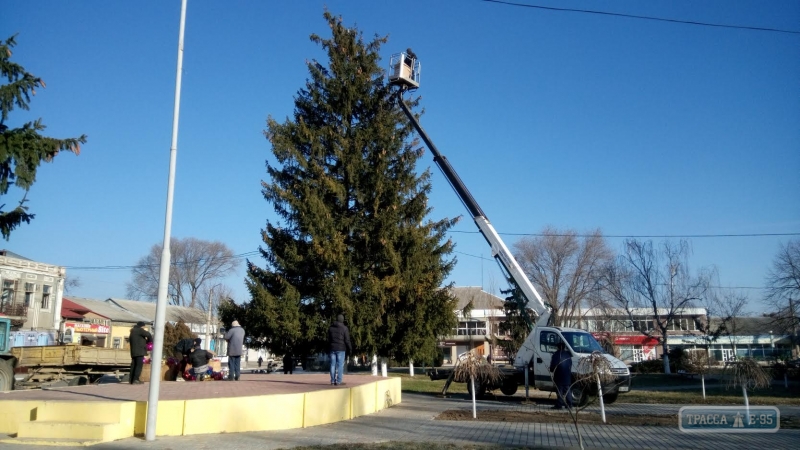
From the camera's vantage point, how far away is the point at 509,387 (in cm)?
2156

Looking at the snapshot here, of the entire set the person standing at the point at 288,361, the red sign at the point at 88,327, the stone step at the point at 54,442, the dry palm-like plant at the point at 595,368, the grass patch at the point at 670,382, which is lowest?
the grass patch at the point at 670,382

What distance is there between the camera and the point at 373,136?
26.4 meters

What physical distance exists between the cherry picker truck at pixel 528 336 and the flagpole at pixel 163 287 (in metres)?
9.22

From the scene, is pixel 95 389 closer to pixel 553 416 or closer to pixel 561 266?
pixel 553 416

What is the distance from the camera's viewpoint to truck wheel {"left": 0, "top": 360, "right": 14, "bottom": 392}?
1923 centimetres

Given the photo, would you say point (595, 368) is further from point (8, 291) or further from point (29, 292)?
point (29, 292)

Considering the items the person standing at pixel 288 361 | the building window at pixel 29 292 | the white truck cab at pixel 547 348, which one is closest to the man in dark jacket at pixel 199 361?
the person standing at pixel 288 361

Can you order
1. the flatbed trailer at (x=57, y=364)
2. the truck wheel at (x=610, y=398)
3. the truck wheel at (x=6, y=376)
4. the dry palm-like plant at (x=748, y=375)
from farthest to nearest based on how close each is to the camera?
the flatbed trailer at (x=57, y=364)
the truck wheel at (x=6, y=376)
the truck wheel at (x=610, y=398)
the dry palm-like plant at (x=748, y=375)

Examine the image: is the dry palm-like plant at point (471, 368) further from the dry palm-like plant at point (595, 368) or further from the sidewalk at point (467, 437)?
the dry palm-like plant at point (595, 368)

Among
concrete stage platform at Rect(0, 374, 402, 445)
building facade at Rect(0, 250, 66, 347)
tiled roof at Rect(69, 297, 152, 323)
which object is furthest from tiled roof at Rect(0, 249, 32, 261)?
concrete stage platform at Rect(0, 374, 402, 445)

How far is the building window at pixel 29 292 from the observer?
40.8 meters

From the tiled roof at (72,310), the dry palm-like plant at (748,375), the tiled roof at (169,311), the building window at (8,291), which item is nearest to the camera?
the dry palm-like plant at (748,375)

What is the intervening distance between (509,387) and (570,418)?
6.96 meters

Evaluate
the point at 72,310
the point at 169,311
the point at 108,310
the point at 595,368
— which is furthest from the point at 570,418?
the point at 169,311
